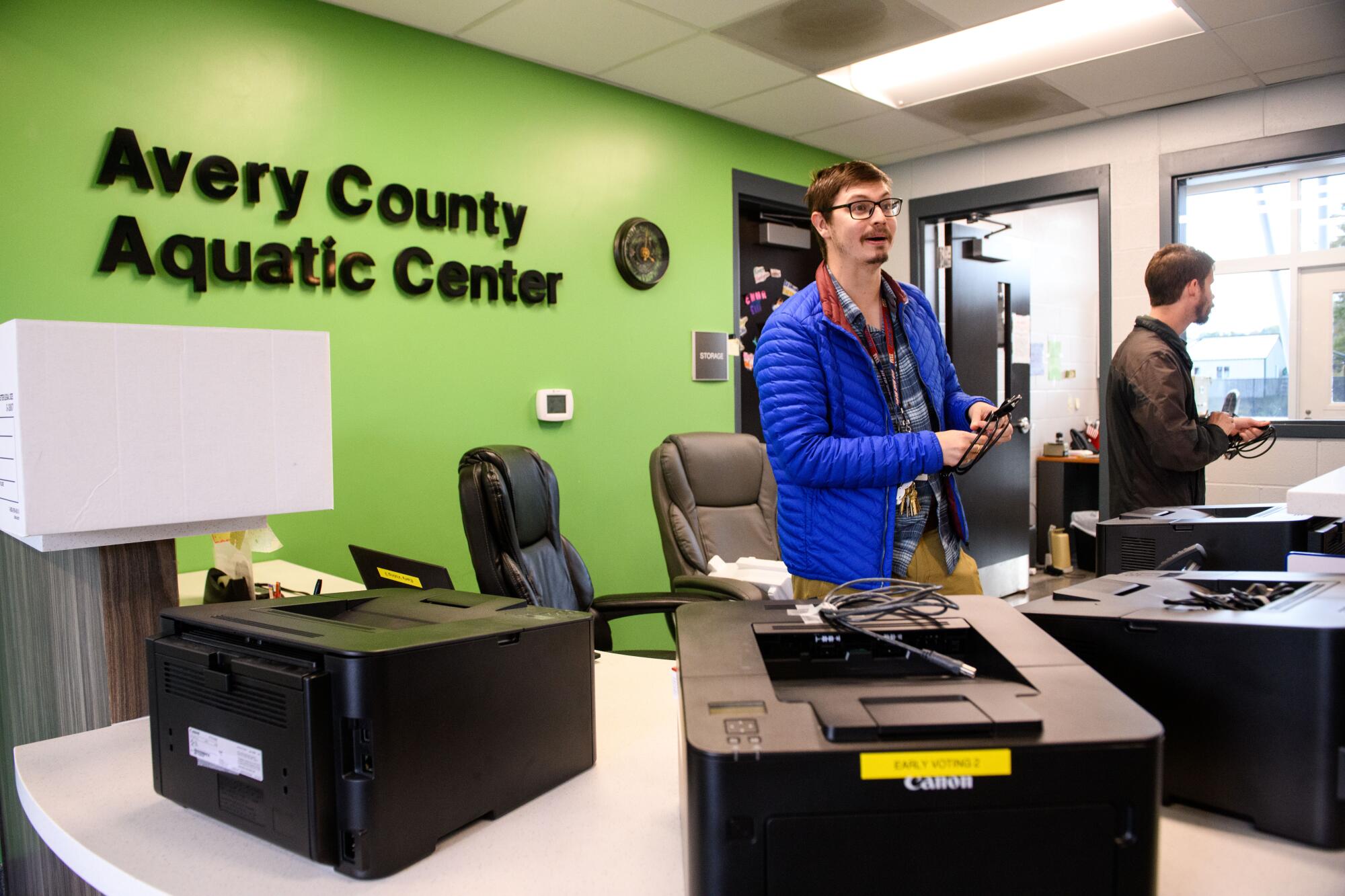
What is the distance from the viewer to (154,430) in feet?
4.12

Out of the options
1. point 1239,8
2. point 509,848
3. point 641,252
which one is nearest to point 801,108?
point 641,252

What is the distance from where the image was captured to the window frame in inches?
145

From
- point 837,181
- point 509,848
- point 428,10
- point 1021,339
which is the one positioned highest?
point 428,10

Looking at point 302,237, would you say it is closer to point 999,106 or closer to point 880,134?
point 880,134

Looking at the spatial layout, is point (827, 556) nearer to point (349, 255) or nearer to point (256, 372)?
point (256, 372)

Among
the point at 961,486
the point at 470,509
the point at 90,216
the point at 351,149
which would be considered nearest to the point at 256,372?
the point at 470,509

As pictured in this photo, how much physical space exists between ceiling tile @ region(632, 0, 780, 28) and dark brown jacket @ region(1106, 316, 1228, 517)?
161cm

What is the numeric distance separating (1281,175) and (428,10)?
4384mm

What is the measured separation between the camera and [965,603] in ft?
3.56

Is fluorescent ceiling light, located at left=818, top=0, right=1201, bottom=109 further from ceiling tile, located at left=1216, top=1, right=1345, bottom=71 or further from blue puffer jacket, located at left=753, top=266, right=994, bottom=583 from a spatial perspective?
blue puffer jacket, located at left=753, top=266, right=994, bottom=583

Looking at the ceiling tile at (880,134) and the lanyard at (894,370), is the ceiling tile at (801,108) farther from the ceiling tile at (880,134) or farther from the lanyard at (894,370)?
the lanyard at (894,370)

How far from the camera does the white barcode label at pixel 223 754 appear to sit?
933mm

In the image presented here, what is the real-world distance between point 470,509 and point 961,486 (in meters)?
3.13

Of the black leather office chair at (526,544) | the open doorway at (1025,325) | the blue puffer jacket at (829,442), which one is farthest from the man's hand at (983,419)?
the open doorway at (1025,325)
